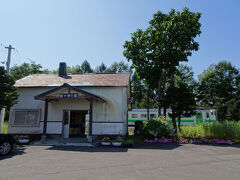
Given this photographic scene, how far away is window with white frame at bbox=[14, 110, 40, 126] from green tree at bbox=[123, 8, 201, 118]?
10.6m

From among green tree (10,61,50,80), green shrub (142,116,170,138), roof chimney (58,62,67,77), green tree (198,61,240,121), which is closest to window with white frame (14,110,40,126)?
roof chimney (58,62,67,77)

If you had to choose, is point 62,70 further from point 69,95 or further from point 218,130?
point 218,130

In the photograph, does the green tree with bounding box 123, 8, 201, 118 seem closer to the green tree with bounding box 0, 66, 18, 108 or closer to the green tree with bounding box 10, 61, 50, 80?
the green tree with bounding box 0, 66, 18, 108

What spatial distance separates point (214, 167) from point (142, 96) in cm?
3384

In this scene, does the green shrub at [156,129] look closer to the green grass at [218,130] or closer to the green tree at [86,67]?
the green grass at [218,130]

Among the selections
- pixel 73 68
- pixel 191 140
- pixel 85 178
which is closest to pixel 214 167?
pixel 85 178

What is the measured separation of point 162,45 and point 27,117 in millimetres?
14340

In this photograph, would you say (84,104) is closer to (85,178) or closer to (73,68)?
(85,178)

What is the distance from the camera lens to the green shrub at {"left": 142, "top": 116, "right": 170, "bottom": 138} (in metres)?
12.3

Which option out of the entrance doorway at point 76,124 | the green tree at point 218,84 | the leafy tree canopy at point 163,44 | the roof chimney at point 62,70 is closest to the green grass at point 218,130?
the leafy tree canopy at point 163,44

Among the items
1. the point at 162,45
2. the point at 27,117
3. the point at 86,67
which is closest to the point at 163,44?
the point at 162,45

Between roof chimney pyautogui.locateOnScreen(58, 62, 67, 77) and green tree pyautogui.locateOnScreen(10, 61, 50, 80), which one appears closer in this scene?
roof chimney pyautogui.locateOnScreen(58, 62, 67, 77)

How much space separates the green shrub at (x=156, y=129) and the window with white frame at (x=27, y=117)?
8.97 meters

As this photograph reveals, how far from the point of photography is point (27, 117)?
13328 millimetres
